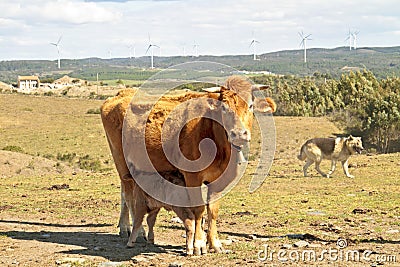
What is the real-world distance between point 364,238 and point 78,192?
Result: 12.0m

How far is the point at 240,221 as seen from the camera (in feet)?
46.0

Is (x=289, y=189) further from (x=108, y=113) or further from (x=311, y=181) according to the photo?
(x=108, y=113)

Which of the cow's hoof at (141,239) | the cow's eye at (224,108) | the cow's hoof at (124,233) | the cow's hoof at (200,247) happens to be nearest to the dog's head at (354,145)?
the cow's hoof at (124,233)

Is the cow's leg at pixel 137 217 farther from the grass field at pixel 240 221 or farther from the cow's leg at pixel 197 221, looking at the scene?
the cow's leg at pixel 197 221

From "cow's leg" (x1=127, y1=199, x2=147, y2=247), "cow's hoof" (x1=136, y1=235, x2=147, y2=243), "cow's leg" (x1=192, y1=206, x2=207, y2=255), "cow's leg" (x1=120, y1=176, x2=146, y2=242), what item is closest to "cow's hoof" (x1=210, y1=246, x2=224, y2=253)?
"cow's leg" (x1=192, y1=206, x2=207, y2=255)

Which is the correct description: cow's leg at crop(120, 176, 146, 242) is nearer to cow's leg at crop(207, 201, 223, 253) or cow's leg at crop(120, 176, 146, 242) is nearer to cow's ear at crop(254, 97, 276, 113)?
cow's leg at crop(207, 201, 223, 253)

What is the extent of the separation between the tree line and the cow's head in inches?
1805

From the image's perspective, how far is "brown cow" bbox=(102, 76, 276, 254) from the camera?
31.1 feet

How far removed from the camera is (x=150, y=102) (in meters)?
11.5

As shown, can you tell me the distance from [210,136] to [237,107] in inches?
35.2

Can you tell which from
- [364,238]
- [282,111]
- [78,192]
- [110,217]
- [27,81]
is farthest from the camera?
[27,81]

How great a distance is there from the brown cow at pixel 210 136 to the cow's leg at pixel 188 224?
8cm

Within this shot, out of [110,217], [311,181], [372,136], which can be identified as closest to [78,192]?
[110,217]

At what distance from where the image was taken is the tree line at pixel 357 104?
56062mm
